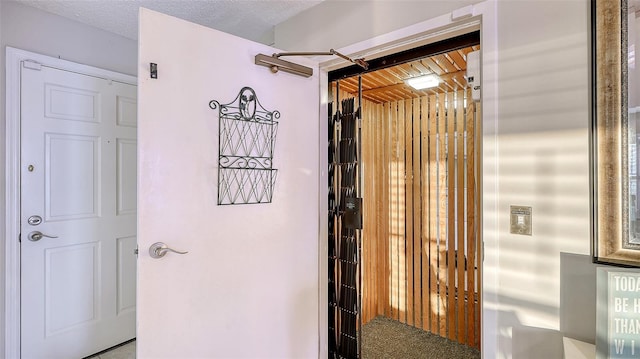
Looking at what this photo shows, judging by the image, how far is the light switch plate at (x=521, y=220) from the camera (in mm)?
1199

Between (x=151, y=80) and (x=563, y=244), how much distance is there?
169 centimetres

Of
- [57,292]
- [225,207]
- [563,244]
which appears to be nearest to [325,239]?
[225,207]

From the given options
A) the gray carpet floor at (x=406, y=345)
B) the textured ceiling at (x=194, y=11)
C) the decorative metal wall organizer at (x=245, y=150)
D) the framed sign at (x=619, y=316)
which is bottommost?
the gray carpet floor at (x=406, y=345)

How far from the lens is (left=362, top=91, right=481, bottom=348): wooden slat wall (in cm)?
251

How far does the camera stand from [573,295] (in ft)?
3.65

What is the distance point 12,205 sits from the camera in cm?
191

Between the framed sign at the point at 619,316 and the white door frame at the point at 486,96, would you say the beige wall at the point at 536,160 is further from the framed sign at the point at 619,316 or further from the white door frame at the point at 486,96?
the framed sign at the point at 619,316

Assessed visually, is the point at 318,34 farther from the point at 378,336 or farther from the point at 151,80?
the point at 378,336

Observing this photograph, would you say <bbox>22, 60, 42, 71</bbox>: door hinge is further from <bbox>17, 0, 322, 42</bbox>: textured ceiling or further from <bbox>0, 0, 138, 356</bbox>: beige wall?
<bbox>17, 0, 322, 42</bbox>: textured ceiling

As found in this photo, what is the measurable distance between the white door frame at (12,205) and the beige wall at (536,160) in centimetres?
255

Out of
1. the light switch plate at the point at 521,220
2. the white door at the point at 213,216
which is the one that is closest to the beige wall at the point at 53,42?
the white door at the point at 213,216

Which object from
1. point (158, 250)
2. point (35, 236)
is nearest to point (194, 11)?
point (158, 250)


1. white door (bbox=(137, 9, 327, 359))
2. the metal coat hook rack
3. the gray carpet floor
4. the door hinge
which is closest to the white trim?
white door (bbox=(137, 9, 327, 359))

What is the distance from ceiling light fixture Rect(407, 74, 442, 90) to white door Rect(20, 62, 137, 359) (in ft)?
6.92
